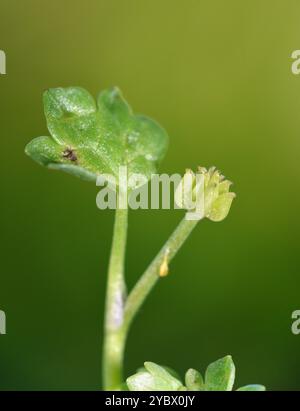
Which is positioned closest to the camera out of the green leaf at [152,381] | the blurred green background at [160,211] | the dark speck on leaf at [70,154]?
the green leaf at [152,381]

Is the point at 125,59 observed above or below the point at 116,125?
above

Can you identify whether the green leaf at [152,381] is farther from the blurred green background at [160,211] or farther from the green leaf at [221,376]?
the blurred green background at [160,211]

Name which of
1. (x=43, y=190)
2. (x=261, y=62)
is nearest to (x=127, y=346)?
(x=43, y=190)

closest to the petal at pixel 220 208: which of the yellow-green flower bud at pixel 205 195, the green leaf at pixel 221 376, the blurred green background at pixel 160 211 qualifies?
the yellow-green flower bud at pixel 205 195

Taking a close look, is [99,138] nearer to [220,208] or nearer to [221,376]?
[220,208]

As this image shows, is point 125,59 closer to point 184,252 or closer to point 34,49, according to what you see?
point 34,49

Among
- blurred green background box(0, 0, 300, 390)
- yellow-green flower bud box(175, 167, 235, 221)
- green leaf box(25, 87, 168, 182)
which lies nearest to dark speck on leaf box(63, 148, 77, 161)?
green leaf box(25, 87, 168, 182)
